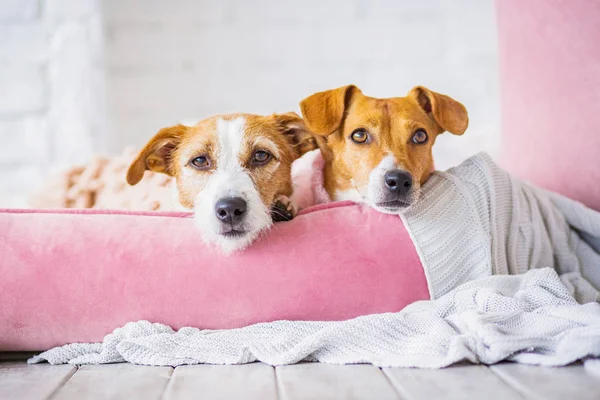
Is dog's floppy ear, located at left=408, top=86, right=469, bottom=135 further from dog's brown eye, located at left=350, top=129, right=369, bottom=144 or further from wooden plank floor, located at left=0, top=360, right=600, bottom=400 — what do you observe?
wooden plank floor, located at left=0, top=360, right=600, bottom=400

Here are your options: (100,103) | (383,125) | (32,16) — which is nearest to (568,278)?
(383,125)

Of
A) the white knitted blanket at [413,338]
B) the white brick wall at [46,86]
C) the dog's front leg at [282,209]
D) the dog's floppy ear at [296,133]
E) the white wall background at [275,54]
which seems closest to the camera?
the white knitted blanket at [413,338]

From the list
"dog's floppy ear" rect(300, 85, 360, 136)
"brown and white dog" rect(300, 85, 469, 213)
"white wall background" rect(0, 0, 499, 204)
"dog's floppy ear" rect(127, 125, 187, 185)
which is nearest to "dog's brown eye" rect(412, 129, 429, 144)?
"brown and white dog" rect(300, 85, 469, 213)

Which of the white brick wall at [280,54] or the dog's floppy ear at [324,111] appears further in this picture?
the white brick wall at [280,54]

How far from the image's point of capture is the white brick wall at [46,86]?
3.11 metres

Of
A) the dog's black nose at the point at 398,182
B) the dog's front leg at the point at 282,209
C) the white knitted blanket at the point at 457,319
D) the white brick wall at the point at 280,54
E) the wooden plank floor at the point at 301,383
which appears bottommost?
the wooden plank floor at the point at 301,383

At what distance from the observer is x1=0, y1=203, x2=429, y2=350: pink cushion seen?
1.50m

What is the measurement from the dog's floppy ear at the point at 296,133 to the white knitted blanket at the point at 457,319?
436 millimetres

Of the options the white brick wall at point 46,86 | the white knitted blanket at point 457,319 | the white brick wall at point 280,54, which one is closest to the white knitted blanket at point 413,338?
the white knitted blanket at point 457,319

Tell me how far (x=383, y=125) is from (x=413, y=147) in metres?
0.11

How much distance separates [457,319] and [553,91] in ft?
3.72

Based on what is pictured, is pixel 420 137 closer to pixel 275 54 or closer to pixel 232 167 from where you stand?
pixel 232 167

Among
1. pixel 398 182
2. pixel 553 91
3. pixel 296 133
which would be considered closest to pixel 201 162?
pixel 296 133

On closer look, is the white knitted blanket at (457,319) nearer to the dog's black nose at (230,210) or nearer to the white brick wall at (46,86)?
the dog's black nose at (230,210)
